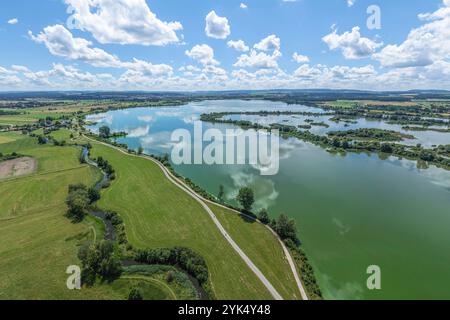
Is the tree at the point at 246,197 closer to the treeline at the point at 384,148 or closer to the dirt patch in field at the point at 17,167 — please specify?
the treeline at the point at 384,148

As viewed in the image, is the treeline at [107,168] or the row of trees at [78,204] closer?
the row of trees at [78,204]

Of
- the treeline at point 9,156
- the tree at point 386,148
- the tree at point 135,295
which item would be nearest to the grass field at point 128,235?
the tree at point 135,295

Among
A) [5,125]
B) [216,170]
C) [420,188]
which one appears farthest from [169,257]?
[5,125]

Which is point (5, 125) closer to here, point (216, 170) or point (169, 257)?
point (216, 170)

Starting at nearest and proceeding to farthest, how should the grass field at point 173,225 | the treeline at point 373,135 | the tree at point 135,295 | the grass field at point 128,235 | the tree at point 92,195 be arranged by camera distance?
the tree at point 135,295 → the grass field at point 128,235 → the grass field at point 173,225 → the tree at point 92,195 → the treeline at point 373,135

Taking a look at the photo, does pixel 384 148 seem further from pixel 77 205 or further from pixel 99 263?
pixel 77 205

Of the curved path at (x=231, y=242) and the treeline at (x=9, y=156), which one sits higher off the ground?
the treeline at (x=9, y=156)
